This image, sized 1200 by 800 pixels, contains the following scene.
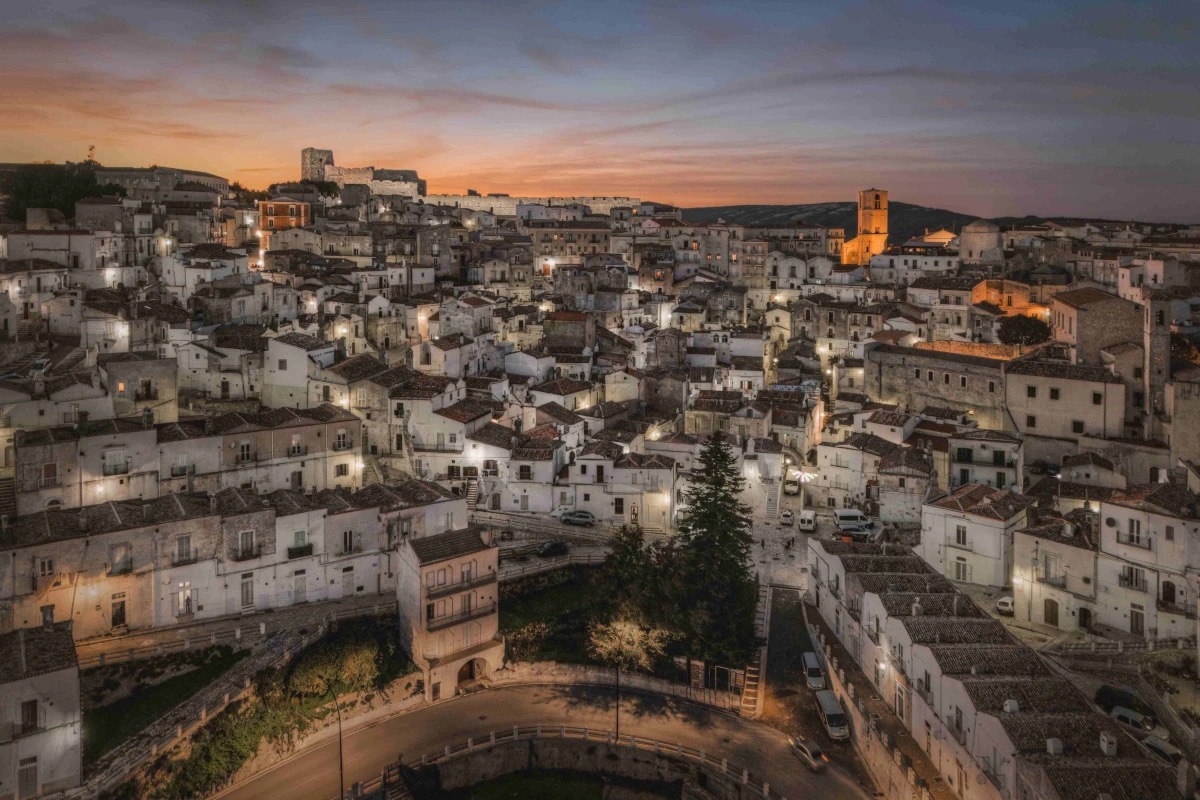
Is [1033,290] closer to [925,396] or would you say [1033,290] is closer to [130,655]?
→ [925,396]

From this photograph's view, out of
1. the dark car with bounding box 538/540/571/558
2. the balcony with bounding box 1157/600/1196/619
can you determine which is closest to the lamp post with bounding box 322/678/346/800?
the dark car with bounding box 538/540/571/558

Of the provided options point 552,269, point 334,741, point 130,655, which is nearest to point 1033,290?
point 552,269

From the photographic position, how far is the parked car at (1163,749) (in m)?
17.8

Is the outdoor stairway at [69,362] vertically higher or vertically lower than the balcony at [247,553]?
higher

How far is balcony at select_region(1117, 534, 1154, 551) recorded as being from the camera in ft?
74.4

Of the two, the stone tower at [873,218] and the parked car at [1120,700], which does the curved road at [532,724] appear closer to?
the parked car at [1120,700]

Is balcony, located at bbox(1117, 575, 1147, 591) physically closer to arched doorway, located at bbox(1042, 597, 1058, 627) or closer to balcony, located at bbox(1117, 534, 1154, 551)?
balcony, located at bbox(1117, 534, 1154, 551)

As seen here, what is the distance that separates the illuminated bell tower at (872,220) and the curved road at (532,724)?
56.5 meters

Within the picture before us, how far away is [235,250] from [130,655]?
1072 inches

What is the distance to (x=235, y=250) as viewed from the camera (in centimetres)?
4291

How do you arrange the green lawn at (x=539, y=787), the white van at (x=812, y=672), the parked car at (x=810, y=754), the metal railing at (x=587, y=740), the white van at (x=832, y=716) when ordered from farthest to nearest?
1. the white van at (x=812, y=672)
2. the green lawn at (x=539, y=787)
3. the white van at (x=832, y=716)
4. the parked car at (x=810, y=754)
5. the metal railing at (x=587, y=740)

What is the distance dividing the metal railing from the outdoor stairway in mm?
17768

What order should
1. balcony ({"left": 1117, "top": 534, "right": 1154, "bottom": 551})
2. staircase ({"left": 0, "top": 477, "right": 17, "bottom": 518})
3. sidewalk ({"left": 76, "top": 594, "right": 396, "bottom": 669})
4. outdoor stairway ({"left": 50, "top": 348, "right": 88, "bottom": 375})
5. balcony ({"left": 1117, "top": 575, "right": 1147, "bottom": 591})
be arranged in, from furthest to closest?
outdoor stairway ({"left": 50, "top": 348, "right": 88, "bottom": 375}) < balcony ({"left": 1117, "top": 575, "right": 1147, "bottom": 591}) < balcony ({"left": 1117, "top": 534, "right": 1154, "bottom": 551}) < staircase ({"left": 0, "top": 477, "right": 17, "bottom": 518}) < sidewalk ({"left": 76, "top": 594, "right": 396, "bottom": 669})

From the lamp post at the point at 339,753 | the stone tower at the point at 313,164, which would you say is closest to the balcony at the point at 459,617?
the lamp post at the point at 339,753
